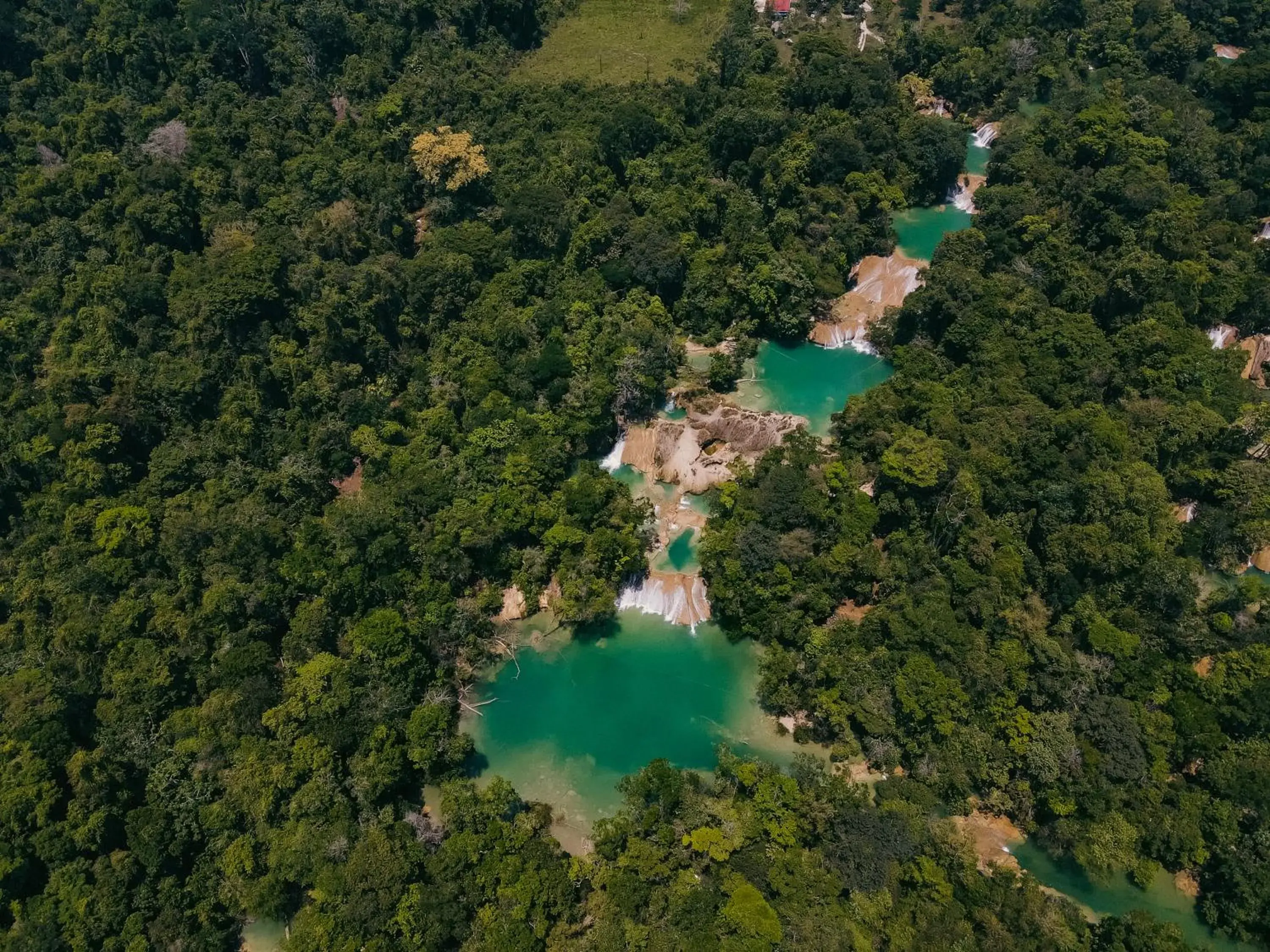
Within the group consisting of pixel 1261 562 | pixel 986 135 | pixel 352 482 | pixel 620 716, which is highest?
pixel 986 135

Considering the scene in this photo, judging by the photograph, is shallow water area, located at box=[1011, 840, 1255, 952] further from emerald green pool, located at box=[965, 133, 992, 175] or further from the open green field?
the open green field

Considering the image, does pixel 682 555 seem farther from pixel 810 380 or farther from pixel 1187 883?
pixel 1187 883

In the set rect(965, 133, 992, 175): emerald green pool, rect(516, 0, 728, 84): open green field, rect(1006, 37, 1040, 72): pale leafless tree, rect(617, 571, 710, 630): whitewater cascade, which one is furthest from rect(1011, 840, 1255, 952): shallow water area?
rect(516, 0, 728, 84): open green field

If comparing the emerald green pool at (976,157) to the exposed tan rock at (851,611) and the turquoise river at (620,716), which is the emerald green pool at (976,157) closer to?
the exposed tan rock at (851,611)

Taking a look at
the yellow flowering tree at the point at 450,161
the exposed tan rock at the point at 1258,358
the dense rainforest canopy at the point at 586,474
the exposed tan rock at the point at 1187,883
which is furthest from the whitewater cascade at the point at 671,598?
the exposed tan rock at the point at 1258,358

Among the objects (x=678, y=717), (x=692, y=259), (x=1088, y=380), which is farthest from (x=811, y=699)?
(x=692, y=259)

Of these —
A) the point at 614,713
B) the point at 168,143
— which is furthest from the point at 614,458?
the point at 168,143

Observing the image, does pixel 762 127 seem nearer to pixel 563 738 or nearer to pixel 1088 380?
pixel 1088 380
